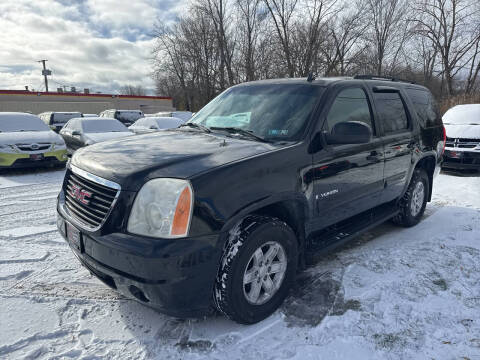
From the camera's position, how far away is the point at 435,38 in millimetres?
23953

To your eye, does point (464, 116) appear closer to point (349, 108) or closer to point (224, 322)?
point (349, 108)

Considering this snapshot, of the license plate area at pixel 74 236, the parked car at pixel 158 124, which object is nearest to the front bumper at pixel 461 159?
the license plate area at pixel 74 236

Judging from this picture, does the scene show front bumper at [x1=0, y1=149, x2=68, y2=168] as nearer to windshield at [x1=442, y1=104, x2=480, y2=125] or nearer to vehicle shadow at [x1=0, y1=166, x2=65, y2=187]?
vehicle shadow at [x1=0, y1=166, x2=65, y2=187]

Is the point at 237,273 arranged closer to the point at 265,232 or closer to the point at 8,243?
the point at 265,232

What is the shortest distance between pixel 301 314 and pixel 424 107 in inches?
142

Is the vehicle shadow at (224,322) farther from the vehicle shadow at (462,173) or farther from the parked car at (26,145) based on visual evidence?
the parked car at (26,145)

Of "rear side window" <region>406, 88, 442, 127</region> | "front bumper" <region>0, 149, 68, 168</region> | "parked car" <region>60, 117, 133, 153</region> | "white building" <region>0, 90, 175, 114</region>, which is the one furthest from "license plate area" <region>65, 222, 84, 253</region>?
"white building" <region>0, 90, 175, 114</region>

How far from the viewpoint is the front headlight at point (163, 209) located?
2121 mm

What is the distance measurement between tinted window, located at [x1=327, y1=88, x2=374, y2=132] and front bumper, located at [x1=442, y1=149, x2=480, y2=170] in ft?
19.5

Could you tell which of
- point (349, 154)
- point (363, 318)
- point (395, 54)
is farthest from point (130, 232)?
point (395, 54)

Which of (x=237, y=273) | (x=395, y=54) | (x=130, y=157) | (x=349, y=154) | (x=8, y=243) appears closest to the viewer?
(x=237, y=273)

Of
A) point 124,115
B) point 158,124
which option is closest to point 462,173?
point 158,124

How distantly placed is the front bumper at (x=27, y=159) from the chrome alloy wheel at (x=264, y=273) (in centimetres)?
808

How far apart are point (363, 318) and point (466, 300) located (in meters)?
1.00
